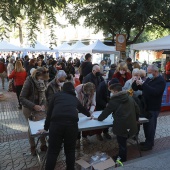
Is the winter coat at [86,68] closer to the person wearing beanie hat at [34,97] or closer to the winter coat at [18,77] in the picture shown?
the winter coat at [18,77]

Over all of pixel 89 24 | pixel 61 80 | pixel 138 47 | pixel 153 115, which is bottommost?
pixel 153 115

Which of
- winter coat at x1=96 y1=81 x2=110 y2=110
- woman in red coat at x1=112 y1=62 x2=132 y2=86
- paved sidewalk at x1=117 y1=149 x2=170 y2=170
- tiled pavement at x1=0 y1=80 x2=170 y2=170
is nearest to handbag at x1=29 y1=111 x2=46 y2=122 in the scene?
tiled pavement at x1=0 y1=80 x2=170 y2=170

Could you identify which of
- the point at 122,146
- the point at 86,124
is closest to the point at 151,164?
the point at 122,146

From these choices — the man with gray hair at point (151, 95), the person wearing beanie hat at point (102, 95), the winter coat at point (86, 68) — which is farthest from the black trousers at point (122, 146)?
the winter coat at point (86, 68)

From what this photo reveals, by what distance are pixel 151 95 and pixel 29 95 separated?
2.40 m

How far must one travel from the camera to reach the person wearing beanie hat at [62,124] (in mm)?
3202

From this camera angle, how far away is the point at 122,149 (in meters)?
4.08

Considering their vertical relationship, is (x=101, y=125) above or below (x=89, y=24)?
below

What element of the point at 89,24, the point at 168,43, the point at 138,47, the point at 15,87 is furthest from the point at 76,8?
the point at 89,24

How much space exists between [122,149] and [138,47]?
7407mm

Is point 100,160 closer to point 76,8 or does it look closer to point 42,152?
point 42,152

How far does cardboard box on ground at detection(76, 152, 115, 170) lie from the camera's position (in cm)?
372

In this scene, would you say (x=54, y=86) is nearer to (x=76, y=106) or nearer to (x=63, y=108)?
(x=76, y=106)

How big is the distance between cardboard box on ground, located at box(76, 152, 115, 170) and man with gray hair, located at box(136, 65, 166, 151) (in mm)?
1227
